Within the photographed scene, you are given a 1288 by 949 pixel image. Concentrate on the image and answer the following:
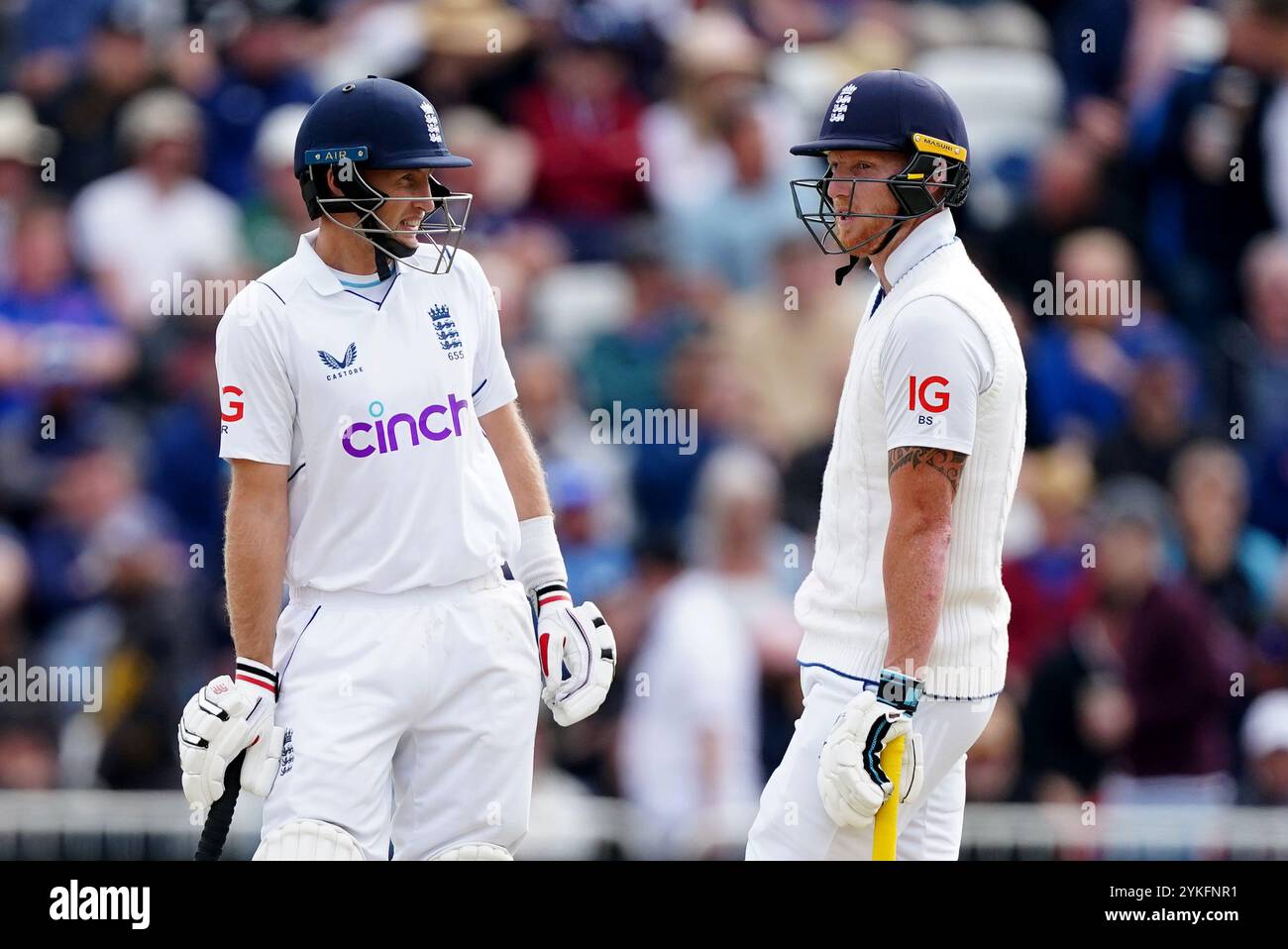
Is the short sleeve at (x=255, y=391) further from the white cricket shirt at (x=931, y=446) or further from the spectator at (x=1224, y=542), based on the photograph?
the spectator at (x=1224, y=542)

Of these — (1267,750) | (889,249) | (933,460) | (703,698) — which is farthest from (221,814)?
(1267,750)

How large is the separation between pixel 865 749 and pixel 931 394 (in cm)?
83

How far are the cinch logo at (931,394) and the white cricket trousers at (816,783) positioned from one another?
67cm

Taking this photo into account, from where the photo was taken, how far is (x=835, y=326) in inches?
355

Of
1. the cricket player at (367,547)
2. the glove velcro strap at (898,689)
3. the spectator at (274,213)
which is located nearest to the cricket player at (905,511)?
the glove velcro strap at (898,689)

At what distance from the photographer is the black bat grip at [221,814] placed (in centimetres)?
514

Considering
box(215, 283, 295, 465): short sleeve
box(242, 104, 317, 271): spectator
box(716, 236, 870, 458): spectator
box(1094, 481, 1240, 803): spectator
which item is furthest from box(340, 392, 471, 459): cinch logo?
box(242, 104, 317, 271): spectator

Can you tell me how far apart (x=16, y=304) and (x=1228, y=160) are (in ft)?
17.5

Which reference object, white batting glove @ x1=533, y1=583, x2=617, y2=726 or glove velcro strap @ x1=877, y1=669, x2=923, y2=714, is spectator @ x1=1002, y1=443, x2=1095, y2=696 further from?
glove velcro strap @ x1=877, y1=669, x2=923, y2=714

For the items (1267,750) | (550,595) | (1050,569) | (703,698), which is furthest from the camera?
(1050,569)

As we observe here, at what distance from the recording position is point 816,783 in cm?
507

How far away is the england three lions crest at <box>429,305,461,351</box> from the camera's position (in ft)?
17.6

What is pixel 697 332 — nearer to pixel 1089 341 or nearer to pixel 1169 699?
pixel 1089 341
